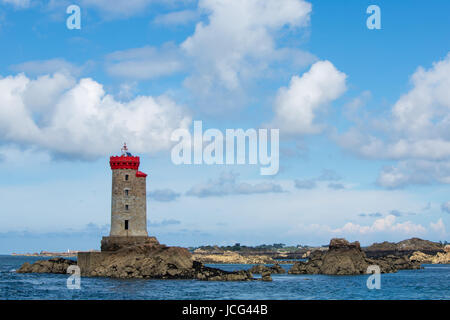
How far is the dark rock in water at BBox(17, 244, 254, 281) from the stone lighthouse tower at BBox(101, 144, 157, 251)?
4.38 ft

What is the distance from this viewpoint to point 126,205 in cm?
6881

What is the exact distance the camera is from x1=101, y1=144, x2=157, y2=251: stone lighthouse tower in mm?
68750

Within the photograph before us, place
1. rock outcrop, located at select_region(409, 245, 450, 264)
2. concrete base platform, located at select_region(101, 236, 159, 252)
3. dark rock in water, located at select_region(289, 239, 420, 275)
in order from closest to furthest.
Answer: concrete base platform, located at select_region(101, 236, 159, 252) → dark rock in water, located at select_region(289, 239, 420, 275) → rock outcrop, located at select_region(409, 245, 450, 264)

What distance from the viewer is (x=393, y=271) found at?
10000 centimetres

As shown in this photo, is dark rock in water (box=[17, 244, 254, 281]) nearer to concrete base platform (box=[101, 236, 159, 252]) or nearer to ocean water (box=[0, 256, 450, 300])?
concrete base platform (box=[101, 236, 159, 252])

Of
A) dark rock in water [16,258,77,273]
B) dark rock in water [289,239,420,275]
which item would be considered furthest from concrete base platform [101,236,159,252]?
dark rock in water [289,239,420,275]

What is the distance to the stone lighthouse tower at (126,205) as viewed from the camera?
226 ft

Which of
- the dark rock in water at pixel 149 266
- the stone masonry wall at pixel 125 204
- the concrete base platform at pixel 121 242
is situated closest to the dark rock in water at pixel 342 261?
the dark rock in water at pixel 149 266

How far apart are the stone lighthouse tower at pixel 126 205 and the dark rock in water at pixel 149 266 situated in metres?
1.33

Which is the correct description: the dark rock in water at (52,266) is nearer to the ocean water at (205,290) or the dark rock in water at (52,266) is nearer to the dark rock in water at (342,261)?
the ocean water at (205,290)

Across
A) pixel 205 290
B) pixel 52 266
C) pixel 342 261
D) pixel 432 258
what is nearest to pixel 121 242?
pixel 52 266

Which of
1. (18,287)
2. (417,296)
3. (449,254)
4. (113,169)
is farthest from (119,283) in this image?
(449,254)
